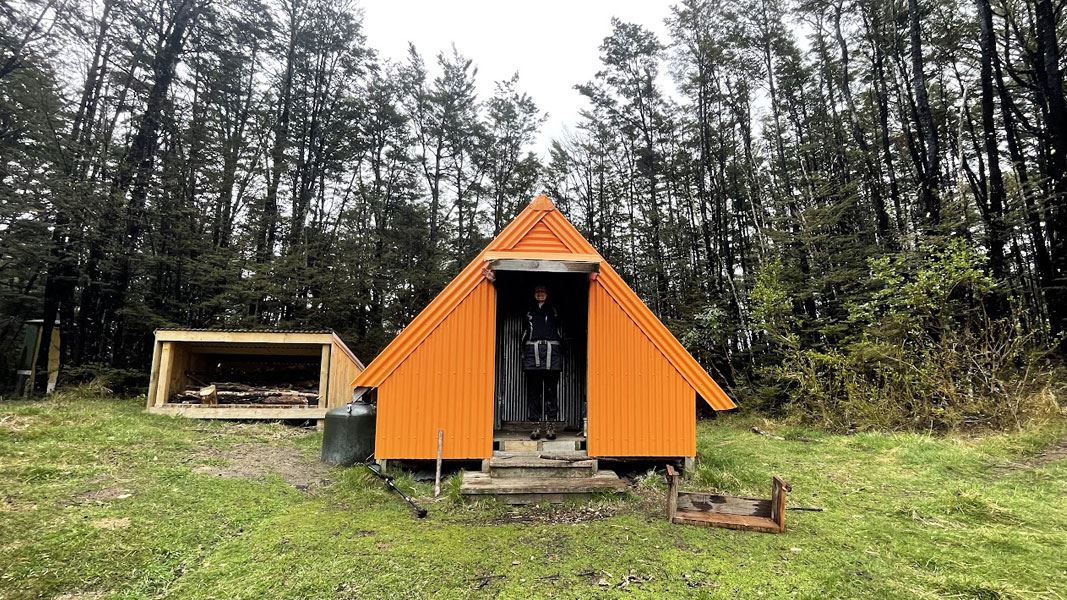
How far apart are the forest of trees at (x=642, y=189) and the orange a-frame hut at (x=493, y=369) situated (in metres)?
5.43

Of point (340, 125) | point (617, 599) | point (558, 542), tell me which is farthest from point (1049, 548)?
point (340, 125)

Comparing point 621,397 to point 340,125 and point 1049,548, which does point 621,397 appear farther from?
point 340,125

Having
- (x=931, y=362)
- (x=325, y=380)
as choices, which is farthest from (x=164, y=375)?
(x=931, y=362)

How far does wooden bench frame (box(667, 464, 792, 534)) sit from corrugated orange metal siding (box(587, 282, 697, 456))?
1183 mm

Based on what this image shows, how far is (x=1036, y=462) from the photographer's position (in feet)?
17.4

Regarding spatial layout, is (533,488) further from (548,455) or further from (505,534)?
(505,534)

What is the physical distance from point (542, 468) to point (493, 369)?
1317mm

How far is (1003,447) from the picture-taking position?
19.1 feet

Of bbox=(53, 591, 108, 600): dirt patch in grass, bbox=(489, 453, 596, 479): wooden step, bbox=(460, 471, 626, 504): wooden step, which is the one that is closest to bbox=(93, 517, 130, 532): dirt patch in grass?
bbox=(53, 591, 108, 600): dirt patch in grass

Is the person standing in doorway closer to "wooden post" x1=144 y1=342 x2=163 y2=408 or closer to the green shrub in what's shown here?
the green shrub

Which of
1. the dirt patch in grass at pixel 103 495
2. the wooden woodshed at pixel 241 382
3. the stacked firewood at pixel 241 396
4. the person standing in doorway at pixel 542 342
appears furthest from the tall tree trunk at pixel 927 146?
the stacked firewood at pixel 241 396

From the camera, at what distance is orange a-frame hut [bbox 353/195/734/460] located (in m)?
5.30

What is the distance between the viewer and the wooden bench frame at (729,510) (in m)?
3.85

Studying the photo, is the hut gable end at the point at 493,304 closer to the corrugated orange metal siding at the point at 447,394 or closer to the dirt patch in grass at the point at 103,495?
the corrugated orange metal siding at the point at 447,394
